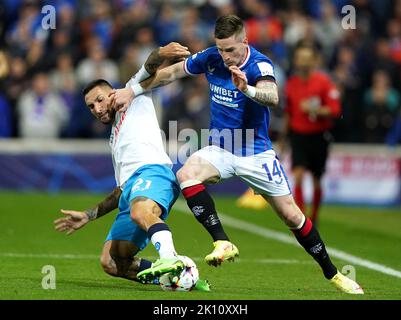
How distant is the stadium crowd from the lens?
769 inches

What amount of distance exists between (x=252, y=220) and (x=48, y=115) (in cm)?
506

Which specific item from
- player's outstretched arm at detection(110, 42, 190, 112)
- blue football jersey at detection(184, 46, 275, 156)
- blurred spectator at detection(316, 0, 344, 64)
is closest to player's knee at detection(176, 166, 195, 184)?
blue football jersey at detection(184, 46, 275, 156)

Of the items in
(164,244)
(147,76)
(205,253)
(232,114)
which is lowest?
(205,253)

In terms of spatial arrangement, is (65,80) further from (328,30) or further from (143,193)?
(143,193)

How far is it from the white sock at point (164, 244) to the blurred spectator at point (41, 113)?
11.4m

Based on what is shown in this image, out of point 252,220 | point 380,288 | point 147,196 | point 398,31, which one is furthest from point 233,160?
point 398,31

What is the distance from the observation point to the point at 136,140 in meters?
8.98

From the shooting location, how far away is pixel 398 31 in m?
22.0

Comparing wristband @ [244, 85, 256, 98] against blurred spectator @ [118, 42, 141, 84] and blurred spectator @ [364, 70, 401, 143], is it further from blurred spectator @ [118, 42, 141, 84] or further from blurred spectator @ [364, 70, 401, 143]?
blurred spectator @ [364, 70, 401, 143]

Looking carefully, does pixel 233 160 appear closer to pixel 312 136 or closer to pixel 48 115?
pixel 312 136

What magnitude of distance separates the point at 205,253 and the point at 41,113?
26.5 ft

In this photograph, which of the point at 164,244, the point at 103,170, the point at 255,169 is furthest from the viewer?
the point at 103,170

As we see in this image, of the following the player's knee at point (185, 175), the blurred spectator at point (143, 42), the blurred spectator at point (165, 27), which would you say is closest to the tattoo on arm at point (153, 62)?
the player's knee at point (185, 175)

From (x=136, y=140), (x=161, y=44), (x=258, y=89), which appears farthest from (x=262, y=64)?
(x=161, y=44)
